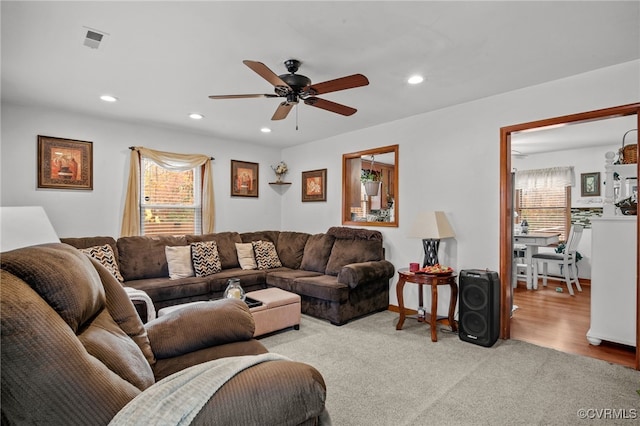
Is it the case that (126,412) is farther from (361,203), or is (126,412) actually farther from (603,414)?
(361,203)

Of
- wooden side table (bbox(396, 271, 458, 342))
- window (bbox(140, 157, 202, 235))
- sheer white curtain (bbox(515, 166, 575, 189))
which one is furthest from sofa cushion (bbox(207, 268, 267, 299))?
sheer white curtain (bbox(515, 166, 575, 189))

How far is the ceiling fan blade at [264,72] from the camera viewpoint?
215 centimetres

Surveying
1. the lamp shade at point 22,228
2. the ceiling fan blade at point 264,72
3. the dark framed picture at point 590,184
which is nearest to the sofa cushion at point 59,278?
the lamp shade at point 22,228

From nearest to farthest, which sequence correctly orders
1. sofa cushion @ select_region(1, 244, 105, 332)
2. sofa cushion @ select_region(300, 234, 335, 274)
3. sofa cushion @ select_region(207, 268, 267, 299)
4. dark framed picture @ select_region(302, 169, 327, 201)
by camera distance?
1. sofa cushion @ select_region(1, 244, 105, 332)
2. sofa cushion @ select_region(207, 268, 267, 299)
3. sofa cushion @ select_region(300, 234, 335, 274)
4. dark framed picture @ select_region(302, 169, 327, 201)

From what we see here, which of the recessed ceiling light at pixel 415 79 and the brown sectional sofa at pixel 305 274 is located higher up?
the recessed ceiling light at pixel 415 79

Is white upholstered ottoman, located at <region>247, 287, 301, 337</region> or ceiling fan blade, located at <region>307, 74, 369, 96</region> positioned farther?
white upholstered ottoman, located at <region>247, 287, 301, 337</region>

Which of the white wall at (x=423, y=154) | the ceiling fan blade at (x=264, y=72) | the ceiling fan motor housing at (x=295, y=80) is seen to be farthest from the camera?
the white wall at (x=423, y=154)

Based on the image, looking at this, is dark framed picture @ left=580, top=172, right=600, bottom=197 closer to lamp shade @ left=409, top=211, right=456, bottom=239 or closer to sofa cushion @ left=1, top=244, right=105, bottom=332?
lamp shade @ left=409, top=211, right=456, bottom=239

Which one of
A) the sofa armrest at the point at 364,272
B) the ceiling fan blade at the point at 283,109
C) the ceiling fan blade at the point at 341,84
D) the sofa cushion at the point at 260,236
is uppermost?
the ceiling fan blade at the point at 341,84

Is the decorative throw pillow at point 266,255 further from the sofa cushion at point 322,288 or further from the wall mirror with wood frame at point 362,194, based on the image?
the wall mirror with wood frame at point 362,194

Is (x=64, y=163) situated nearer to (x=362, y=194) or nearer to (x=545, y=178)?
(x=362, y=194)

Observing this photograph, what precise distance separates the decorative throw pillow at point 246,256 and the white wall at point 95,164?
0.63 meters

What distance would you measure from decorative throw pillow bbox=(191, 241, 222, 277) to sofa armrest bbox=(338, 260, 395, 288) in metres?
1.76

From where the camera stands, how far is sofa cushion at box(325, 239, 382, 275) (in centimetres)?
442
